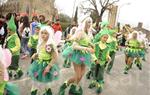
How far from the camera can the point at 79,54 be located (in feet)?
30.2

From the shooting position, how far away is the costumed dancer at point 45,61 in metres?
8.19

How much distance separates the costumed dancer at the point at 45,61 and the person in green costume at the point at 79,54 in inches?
24.6

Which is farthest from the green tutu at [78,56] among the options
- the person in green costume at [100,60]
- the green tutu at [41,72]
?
the person in green costume at [100,60]

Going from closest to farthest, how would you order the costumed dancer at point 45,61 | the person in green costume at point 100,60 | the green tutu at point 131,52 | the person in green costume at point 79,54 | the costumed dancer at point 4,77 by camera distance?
the costumed dancer at point 4,77
the costumed dancer at point 45,61
the person in green costume at point 79,54
the person in green costume at point 100,60
the green tutu at point 131,52

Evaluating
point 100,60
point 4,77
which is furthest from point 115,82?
point 4,77

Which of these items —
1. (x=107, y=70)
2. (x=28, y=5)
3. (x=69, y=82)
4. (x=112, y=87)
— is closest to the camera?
(x=69, y=82)

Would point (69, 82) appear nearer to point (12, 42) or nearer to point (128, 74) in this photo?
point (12, 42)

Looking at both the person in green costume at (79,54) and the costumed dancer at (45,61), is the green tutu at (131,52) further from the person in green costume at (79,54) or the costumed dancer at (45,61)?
the costumed dancer at (45,61)

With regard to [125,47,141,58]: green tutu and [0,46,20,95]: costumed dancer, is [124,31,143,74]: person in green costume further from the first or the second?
[0,46,20,95]: costumed dancer

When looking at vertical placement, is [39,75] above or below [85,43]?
below

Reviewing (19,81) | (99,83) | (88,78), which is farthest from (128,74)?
(19,81)

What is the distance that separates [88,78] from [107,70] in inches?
95.7

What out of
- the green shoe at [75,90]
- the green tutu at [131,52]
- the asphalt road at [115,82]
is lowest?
the asphalt road at [115,82]

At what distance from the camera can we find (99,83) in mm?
10492
